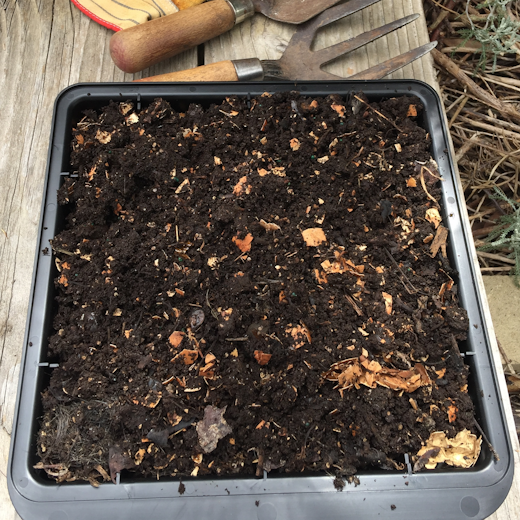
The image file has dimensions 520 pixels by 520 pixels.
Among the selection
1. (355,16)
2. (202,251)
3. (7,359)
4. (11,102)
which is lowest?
(7,359)

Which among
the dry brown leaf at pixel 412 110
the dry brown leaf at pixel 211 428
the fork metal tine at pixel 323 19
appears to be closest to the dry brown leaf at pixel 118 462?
the dry brown leaf at pixel 211 428

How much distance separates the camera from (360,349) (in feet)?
2.86

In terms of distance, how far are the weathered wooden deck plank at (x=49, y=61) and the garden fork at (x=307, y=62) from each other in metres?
0.08

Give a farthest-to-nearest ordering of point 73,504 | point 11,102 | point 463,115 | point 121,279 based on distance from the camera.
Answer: point 463,115 → point 11,102 → point 121,279 → point 73,504

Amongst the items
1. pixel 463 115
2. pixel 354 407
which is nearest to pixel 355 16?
pixel 463 115

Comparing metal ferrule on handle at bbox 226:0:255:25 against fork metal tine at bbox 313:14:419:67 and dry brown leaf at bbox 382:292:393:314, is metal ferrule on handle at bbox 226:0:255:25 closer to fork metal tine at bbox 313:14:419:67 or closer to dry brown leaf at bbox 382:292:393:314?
fork metal tine at bbox 313:14:419:67

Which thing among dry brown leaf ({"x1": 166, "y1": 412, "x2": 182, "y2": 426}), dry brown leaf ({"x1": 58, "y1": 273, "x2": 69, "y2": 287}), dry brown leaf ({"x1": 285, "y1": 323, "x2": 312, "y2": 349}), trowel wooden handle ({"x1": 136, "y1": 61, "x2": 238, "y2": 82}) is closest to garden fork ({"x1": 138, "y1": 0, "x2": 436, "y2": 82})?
trowel wooden handle ({"x1": 136, "y1": 61, "x2": 238, "y2": 82})

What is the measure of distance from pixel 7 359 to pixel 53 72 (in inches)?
32.1

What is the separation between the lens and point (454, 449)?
0.85 m

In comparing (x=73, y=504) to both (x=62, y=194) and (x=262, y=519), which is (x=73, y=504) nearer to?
(x=262, y=519)

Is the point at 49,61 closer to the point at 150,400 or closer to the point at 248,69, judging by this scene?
the point at 248,69

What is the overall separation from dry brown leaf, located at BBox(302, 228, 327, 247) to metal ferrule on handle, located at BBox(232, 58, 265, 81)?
453 mm

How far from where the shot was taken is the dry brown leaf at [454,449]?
0.84m

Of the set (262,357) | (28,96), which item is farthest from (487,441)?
(28,96)
